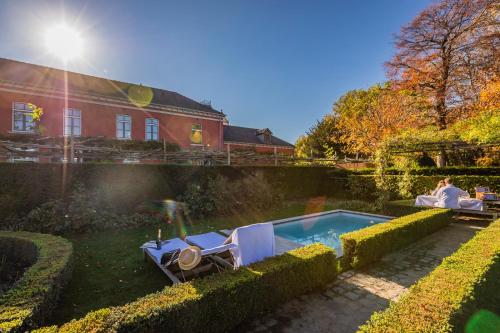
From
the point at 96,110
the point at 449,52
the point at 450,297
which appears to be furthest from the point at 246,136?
the point at 450,297

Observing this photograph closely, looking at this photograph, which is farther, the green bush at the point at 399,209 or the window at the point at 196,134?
the window at the point at 196,134

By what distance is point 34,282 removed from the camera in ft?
11.6

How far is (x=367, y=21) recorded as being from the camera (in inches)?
493

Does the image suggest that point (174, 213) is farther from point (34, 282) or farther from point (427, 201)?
point (427, 201)

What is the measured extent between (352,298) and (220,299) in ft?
7.66

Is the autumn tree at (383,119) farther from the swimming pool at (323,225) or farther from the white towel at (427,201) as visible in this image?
the swimming pool at (323,225)

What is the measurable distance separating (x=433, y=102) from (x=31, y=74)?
29.5 m

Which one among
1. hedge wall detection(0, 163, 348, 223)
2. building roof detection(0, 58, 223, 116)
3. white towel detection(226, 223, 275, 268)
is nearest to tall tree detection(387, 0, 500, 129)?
hedge wall detection(0, 163, 348, 223)

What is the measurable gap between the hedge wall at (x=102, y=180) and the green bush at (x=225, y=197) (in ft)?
2.67

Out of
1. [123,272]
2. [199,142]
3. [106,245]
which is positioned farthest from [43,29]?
[199,142]

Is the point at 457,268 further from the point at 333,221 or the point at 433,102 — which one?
the point at 433,102

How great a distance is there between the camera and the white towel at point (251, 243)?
15.2 ft

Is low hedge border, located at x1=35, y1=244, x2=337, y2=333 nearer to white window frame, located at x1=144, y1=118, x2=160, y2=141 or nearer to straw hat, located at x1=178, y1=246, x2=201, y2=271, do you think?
straw hat, located at x1=178, y1=246, x2=201, y2=271

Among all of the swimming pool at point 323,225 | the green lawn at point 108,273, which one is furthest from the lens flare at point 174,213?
the swimming pool at point 323,225
